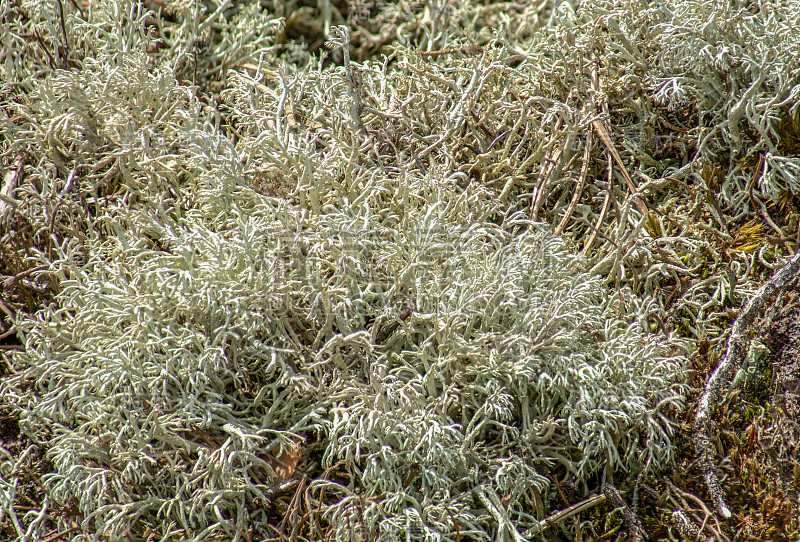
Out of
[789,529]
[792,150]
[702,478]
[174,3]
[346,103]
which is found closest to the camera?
[789,529]

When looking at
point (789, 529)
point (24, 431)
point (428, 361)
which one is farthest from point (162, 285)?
point (789, 529)

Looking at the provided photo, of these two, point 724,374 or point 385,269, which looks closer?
point 724,374

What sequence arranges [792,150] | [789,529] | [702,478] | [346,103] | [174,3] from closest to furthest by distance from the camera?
1. [789,529]
2. [702,478]
3. [792,150]
4. [346,103]
5. [174,3]

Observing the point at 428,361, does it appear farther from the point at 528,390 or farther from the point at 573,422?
the point at 573,422

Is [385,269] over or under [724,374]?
over

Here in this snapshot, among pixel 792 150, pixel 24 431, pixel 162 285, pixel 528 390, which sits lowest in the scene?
pixel 24 431

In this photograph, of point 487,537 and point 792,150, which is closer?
point 487,537

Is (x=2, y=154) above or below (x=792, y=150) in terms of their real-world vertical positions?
below
